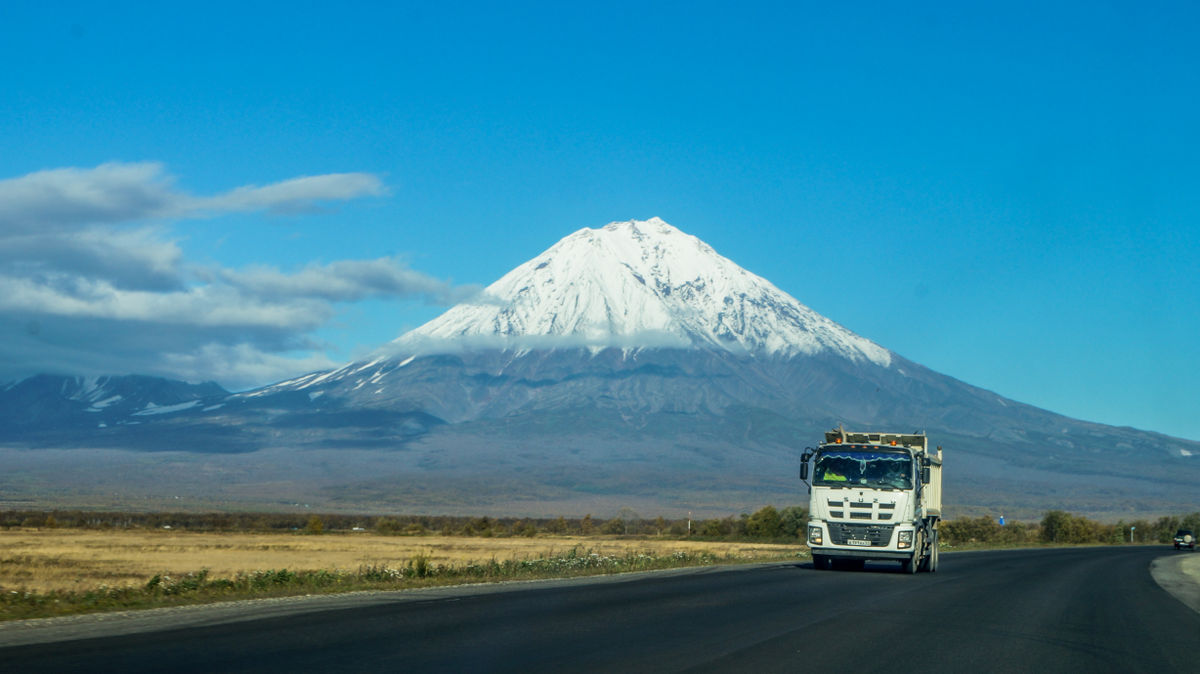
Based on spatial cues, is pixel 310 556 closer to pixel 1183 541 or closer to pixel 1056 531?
pixel 1183 541

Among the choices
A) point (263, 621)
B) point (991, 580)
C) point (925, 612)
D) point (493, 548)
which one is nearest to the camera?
point (263, 621)

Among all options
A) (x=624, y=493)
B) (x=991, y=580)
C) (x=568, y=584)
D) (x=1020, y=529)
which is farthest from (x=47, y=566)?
(x=624, y=493)

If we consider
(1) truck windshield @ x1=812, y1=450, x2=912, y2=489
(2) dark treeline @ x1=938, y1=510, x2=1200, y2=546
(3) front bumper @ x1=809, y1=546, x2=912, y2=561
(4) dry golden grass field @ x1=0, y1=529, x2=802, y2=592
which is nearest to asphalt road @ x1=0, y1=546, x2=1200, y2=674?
(3) front bumper @ x1=809, y1=546, x2=912, y2=561

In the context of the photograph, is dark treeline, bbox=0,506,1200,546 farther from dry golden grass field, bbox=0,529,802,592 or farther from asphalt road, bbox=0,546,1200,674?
asphalt road, bbox=0,546,1200,674

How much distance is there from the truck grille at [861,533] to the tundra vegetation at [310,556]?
5.91 metres

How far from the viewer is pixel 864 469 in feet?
96.0

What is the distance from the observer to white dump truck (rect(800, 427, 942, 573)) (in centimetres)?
2878

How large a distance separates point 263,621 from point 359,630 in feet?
6.04

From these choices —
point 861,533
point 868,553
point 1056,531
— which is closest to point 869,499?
point 861,533

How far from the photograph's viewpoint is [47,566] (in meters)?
38.5

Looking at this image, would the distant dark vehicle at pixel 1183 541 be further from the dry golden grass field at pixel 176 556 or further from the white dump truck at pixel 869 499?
the white dump truck at pixel 869 499

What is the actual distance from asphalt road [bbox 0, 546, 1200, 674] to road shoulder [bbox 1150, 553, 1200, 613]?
225cm

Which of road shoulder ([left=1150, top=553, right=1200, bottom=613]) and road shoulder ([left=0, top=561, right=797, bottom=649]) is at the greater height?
road shoulder ([left=1150, top=553, right=1200, bottom=613])

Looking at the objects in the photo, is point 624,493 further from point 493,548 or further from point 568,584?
point 568,584
